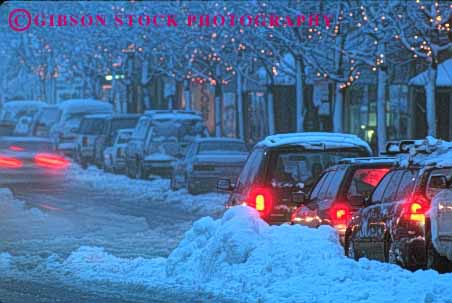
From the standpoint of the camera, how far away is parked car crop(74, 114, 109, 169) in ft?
135

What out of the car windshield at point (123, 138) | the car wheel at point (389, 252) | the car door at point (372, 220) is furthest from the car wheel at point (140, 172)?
the car wheel at point (389, 252)

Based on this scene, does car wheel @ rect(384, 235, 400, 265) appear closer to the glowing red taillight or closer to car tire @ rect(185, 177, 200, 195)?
the glowing red taillight

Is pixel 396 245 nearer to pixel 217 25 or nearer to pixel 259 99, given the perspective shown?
pixel 217 25

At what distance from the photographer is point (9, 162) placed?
45875 mm

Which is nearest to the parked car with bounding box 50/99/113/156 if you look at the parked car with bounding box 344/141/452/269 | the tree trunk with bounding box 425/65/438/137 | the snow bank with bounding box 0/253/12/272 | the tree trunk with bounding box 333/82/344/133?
the tree trunk with bounding box 333/82/344/133

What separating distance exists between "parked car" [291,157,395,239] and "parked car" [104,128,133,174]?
2132 centimetres

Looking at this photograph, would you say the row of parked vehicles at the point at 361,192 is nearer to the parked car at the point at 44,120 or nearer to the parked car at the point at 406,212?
the parked car at the point at 406,212

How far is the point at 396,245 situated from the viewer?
477 inches

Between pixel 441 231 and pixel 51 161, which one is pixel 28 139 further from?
pixel 441 231

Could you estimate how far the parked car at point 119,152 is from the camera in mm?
36456

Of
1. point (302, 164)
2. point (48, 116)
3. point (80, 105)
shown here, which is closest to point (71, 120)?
point (80, 105)

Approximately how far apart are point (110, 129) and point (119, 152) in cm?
325

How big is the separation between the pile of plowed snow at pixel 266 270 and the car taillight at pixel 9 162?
96.6 ft

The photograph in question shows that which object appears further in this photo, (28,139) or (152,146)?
(28,139)
